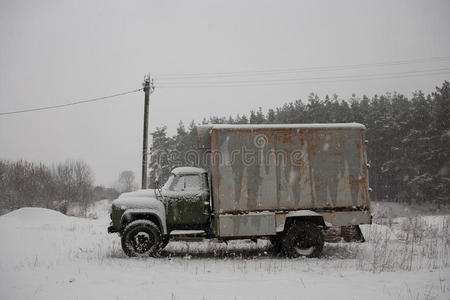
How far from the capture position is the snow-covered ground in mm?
Answer: 5266

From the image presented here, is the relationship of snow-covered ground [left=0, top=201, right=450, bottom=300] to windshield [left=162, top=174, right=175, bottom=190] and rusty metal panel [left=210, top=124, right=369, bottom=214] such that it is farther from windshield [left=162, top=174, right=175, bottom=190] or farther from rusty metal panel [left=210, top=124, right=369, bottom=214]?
windshield [left=162, top=174, right=175, bottom=190]

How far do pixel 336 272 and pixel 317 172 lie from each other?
256 centimetres

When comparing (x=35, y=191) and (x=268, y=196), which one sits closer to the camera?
(x=268, y=196)

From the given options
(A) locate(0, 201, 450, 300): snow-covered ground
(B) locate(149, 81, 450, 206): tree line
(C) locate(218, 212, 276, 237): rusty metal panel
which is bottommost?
(A) locate(0, 201, 450, 300): snow-covered ground

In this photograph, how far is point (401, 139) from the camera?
3762 centimetres

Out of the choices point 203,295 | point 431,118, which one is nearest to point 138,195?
point 203,295

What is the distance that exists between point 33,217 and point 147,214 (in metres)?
13.2

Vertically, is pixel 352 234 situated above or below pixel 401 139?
below

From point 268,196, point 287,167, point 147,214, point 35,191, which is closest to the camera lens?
point 268,196

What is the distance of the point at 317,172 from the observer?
27.7 ft

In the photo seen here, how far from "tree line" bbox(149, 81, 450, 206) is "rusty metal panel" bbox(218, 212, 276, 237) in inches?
1154

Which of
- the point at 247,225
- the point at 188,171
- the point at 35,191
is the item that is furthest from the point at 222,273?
the point at 35,191

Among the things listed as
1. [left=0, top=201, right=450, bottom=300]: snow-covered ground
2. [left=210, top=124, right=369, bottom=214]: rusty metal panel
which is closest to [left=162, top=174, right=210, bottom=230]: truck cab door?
[left=210, top=124, right=369, bottom=214]: rusty metal panel

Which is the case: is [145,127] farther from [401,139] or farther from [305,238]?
[401,139]
